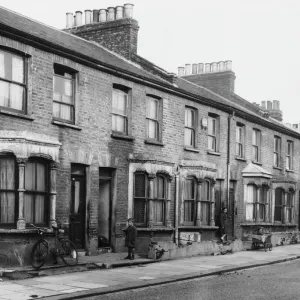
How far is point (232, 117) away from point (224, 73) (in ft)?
18.7

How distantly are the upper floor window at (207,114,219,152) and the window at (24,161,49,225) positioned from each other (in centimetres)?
958

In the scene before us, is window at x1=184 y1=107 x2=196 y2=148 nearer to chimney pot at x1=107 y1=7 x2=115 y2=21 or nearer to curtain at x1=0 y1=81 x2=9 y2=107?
chimney pot at x1=107 y1=7 x2=115 y2=21

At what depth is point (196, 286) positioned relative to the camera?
12336 millimetres

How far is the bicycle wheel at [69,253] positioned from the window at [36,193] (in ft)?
3.27

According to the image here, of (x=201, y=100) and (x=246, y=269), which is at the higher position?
(x=201, y=100)

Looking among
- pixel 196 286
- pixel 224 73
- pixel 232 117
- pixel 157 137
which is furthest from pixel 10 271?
pixel 224 73

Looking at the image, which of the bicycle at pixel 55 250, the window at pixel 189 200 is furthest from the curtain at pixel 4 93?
the window at pixel 189 200

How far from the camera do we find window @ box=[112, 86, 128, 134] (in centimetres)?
1844

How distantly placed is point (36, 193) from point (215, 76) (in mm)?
17037

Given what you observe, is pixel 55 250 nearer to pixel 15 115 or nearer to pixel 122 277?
pixel 122 277

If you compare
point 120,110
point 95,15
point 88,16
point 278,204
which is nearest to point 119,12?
point 95,15

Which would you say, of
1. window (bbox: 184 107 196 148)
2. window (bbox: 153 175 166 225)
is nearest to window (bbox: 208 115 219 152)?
window (bbox: 184 107 196 148)

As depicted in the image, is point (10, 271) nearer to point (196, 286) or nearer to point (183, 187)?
point (196, 286)

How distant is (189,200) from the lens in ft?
70.6
